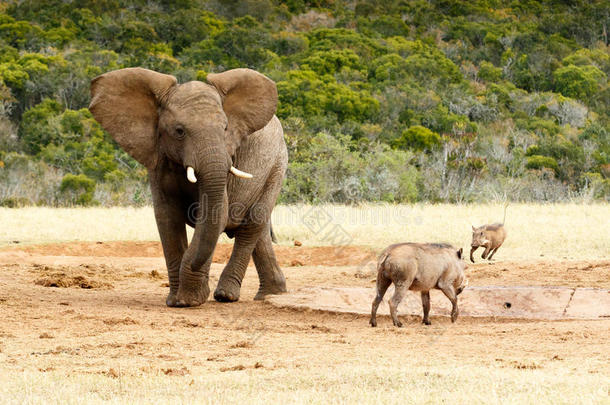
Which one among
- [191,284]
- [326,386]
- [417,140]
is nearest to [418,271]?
[191,284]

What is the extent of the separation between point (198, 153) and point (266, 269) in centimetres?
290

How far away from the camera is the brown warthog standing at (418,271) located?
8758 millimetres

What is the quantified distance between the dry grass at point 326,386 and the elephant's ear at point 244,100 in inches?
149

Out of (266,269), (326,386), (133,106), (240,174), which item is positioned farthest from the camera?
(266,269)

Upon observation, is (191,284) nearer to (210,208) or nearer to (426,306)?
(210,208)

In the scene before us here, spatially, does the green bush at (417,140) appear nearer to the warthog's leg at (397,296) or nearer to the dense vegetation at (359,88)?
the dense vegetation at (359,88)

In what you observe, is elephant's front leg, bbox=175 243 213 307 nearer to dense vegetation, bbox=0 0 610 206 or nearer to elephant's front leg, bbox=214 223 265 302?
elephant's front leg, bbox=214 223 265 302

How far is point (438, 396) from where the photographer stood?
5.99 meters

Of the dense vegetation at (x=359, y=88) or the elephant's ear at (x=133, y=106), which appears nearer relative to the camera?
the elephant's ear at (x=133, y=106)

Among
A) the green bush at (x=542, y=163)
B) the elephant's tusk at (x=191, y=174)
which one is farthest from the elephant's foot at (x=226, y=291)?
the green bush at (x=542, y=163)

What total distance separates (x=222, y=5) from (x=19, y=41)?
898 inches

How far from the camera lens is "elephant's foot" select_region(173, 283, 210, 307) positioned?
10.3 meters

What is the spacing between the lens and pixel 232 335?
28.1ft

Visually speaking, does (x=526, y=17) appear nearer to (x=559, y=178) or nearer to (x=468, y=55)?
(x=468, y=55)
